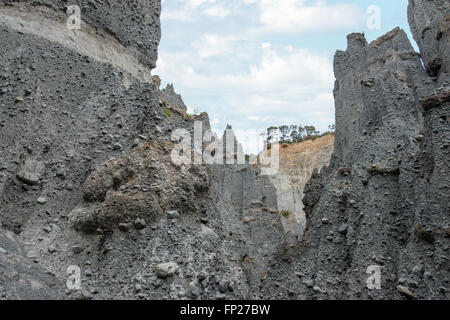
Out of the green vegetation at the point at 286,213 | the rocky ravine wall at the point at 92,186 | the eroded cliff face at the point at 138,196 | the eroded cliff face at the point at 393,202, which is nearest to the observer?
the rocky ravine wall at the point at 92,186

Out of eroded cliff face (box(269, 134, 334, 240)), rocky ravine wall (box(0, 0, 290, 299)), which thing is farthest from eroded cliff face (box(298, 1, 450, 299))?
eroded cliff face (box(269, 134, 334, 240))

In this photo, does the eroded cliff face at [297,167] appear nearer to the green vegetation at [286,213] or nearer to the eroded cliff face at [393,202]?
the green vegetation at [286,213]

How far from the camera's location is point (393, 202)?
281 inches

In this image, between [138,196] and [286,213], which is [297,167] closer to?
[286,213]

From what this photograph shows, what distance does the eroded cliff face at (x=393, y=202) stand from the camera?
5409mm

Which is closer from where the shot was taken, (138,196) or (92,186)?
(138,196)

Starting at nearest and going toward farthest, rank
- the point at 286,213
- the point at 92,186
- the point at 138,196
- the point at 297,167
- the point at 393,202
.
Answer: the point at 138,196 → the point at 92,186 → the point at 393,202 → the point at 286,213 → the point at 297,167

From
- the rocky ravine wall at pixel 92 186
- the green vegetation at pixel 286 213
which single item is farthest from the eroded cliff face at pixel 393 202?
the green vegetation at pixel 286 213

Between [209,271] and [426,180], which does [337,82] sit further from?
[209,271]

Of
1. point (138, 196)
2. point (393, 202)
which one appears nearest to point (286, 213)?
point (393, 202)

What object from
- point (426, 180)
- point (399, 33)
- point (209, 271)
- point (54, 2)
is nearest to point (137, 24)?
point (54, 2)

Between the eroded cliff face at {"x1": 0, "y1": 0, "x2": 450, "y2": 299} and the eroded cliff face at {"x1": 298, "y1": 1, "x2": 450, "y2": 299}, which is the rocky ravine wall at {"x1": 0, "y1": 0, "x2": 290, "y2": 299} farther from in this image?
the eroded cliff face at {"x1": 298, "y1": 1, "x2": 450, "y2": 299}

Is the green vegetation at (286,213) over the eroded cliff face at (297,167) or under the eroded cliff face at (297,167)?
under
